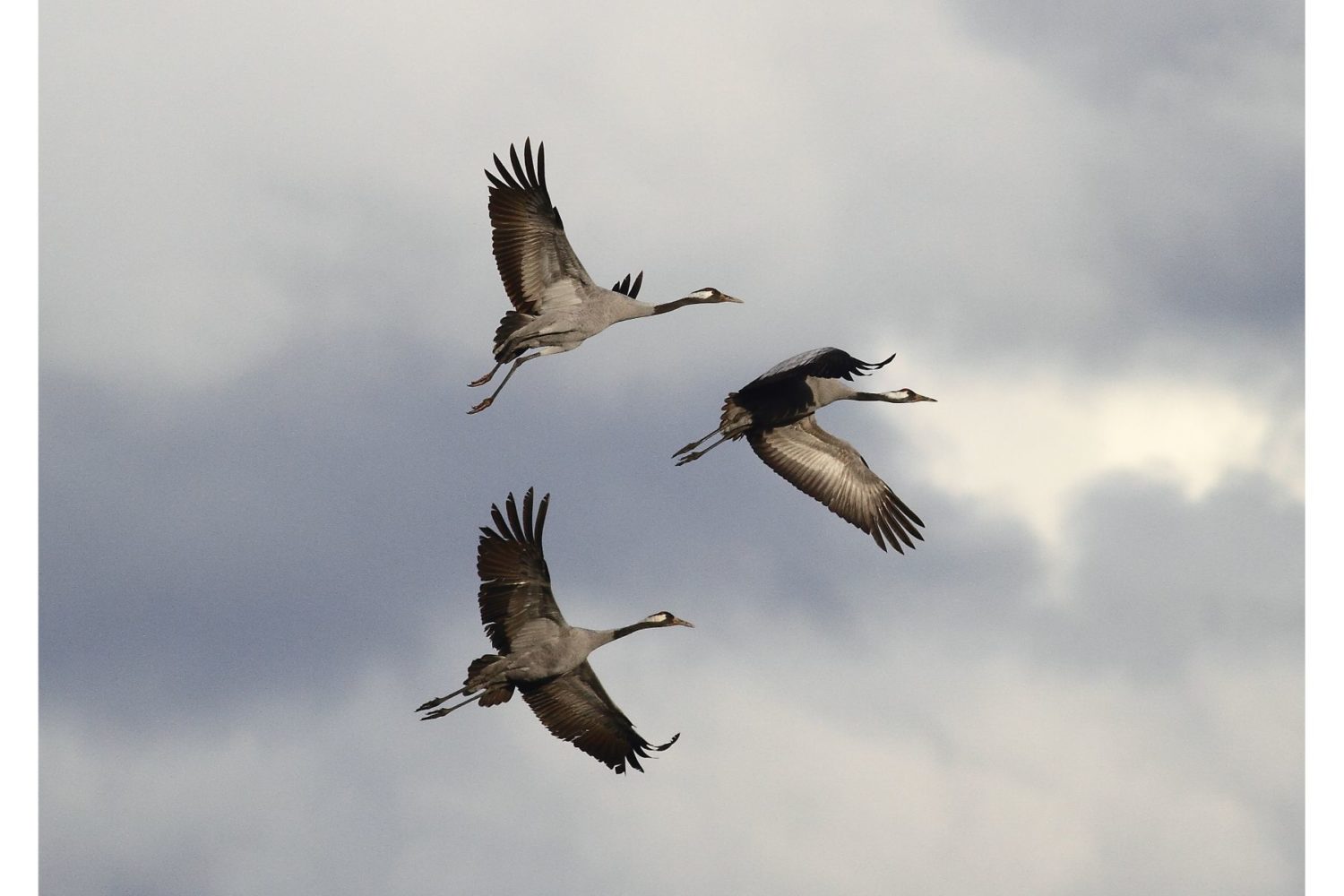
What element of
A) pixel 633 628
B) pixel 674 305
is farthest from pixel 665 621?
pixel 674 305

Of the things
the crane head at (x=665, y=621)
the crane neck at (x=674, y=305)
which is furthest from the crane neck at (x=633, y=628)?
the crane neck at (x=674, y=305)

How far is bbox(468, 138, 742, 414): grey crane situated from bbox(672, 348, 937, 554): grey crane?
3.02 metres

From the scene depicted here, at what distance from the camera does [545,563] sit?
95.6ft

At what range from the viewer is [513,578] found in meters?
29.0

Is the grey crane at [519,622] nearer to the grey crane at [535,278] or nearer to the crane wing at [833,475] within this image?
the grey crane at [535,278]

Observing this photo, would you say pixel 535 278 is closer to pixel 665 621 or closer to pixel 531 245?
pixel 531 245

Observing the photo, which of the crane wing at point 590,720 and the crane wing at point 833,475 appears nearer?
the crane wing at point 590,720

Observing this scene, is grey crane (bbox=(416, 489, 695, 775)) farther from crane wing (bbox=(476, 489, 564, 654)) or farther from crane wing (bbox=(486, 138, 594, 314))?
crane wing (bbox=(486, 138, 594, 314))

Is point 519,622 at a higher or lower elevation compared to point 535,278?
lower

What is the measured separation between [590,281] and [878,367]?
16.2ft

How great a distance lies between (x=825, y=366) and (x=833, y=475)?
418 centimetres

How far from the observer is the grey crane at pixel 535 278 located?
99.3 feet

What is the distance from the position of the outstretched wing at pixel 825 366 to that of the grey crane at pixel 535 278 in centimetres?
318

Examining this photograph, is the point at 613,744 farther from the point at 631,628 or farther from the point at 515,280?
the point at 515,280
